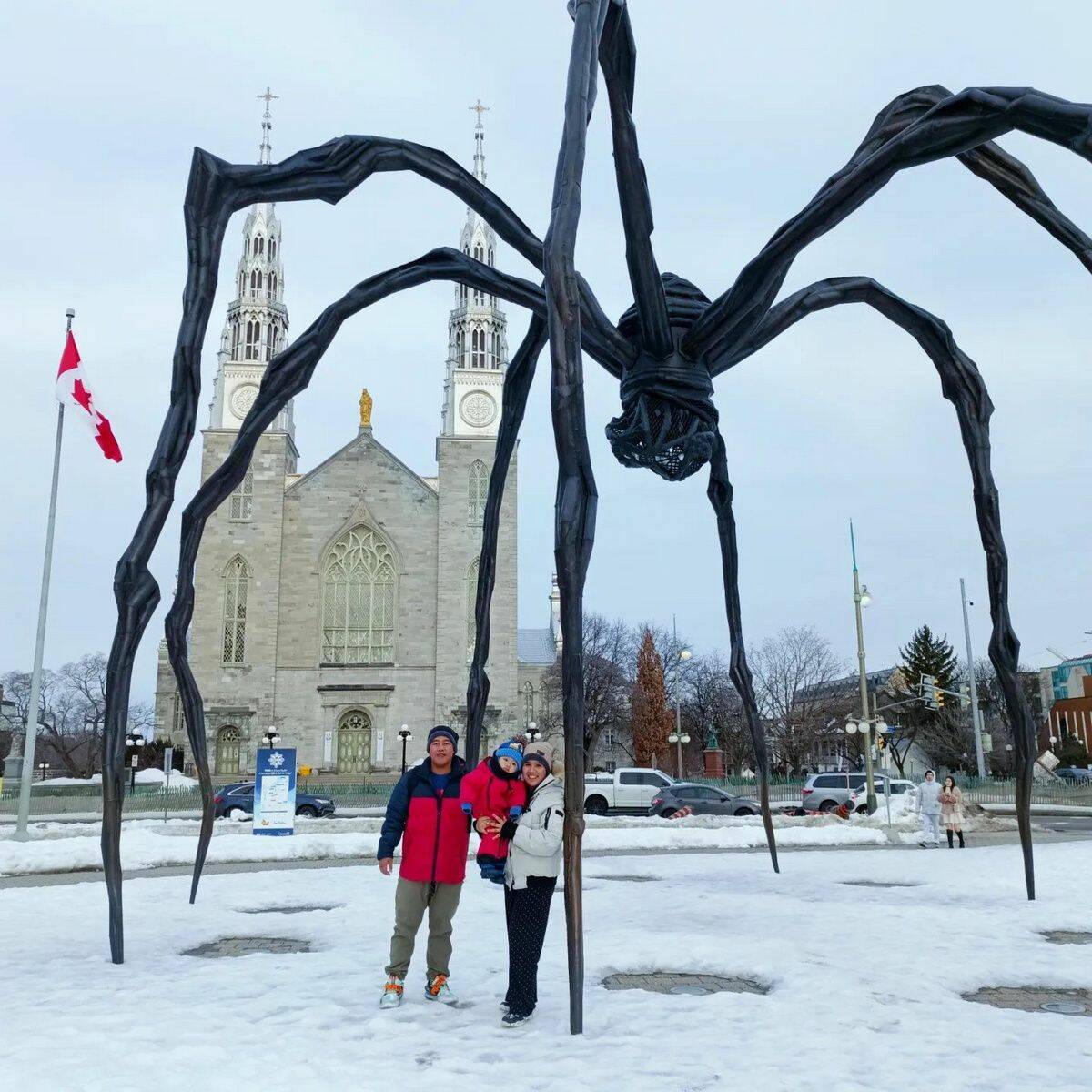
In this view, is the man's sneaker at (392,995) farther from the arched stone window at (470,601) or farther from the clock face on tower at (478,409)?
the clock face on tower at (478,409)

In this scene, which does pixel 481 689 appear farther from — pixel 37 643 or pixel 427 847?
pixel 37 643

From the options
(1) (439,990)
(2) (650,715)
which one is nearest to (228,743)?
(2) (650,715)

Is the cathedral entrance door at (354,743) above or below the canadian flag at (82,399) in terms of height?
below

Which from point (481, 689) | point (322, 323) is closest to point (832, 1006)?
point (481, 689)

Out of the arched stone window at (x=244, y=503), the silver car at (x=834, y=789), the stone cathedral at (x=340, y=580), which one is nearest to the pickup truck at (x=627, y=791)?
the silver car at (x=834, y=789)

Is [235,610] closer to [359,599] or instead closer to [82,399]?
[359,599]

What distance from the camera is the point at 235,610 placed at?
45.9m

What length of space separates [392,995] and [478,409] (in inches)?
1772

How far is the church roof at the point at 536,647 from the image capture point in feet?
201

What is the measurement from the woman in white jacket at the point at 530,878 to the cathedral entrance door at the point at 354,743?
139 feet

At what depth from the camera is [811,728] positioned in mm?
52219

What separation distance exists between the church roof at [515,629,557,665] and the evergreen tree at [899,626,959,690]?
2031 cm

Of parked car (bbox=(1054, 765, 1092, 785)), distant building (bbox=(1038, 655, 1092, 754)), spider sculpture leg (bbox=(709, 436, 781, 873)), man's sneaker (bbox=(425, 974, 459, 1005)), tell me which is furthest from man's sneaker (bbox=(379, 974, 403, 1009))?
distant building (bbox=(1038, 655, 1092, 754))

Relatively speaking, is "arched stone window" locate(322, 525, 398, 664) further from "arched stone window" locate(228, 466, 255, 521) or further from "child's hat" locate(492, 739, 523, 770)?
"child's hat" locate(492, 739, 523, 770)
